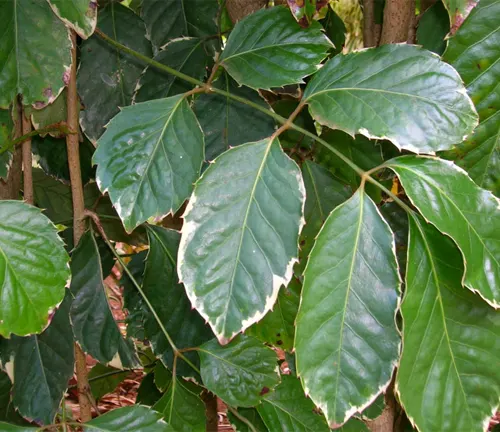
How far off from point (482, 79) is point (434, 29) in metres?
0.14

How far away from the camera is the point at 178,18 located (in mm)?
1038

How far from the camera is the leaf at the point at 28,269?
662 millimetres

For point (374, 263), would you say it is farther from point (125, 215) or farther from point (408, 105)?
point (125, 215)

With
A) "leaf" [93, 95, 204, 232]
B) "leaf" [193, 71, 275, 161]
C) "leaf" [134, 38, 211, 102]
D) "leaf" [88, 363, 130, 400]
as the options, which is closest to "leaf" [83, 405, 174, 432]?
"leaf" [93, 95, 204, 232]

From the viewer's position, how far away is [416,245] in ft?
2.08

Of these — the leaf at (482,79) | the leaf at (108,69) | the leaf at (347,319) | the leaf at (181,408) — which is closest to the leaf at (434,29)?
the leaf at (482,79)

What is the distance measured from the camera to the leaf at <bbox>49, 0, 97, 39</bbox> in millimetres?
727

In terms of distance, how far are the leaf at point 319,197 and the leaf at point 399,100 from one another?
0.18 metres

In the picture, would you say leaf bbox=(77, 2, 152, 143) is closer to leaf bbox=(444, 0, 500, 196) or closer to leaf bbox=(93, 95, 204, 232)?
leaf bbox=(93, 95, 204, 232)

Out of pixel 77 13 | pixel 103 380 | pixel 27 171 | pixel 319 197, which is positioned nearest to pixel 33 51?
pixel 77 13

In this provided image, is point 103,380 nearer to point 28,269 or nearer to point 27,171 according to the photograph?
point 27,171

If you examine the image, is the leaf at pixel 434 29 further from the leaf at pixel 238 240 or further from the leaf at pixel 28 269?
the leaf at pixel 28 269

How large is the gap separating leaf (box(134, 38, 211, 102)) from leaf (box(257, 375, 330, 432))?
1.55ft

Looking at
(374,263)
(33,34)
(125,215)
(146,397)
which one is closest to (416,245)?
(374,263)
